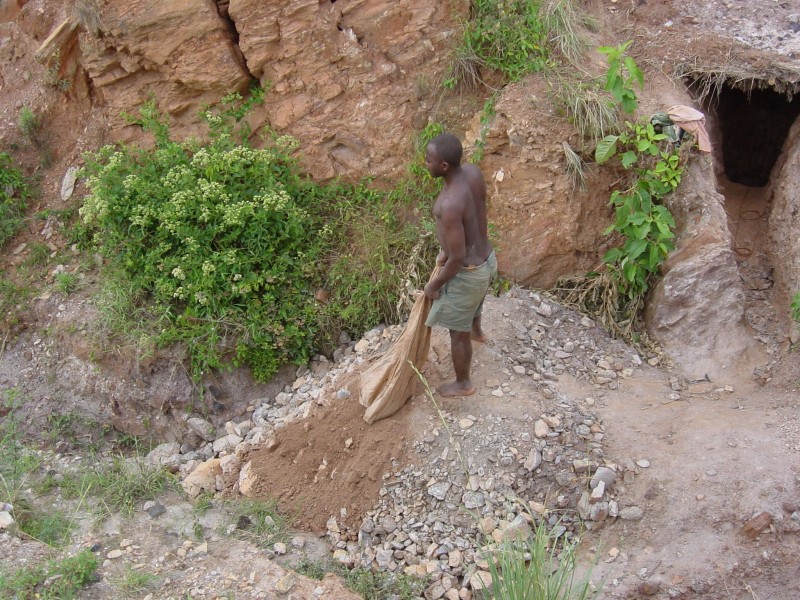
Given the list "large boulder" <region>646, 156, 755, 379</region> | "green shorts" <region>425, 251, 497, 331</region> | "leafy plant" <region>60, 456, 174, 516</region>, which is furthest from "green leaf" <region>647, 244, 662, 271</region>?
"leafy plant" <region>60, 456, 174, 516</region>

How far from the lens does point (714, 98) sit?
534cm

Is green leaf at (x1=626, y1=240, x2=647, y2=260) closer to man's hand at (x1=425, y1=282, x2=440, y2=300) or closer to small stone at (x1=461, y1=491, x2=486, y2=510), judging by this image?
man's hand at (x1=425, y1=282, x2=440, y2=300)

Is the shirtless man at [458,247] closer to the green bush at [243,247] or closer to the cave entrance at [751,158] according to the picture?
the green bush at [243,247]

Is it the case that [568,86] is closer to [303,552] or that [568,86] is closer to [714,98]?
[714,98]

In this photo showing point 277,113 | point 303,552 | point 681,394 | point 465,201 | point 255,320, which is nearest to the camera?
point 465,201

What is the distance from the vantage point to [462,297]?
3.68 metres

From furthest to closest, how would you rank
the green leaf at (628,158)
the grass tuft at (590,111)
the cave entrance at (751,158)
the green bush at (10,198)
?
the green bush at (10,198), the cave entrance at (751,158), the grass tuft at (590,111), the green leaf at (628,158)

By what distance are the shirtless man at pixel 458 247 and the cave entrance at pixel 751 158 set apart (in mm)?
2148

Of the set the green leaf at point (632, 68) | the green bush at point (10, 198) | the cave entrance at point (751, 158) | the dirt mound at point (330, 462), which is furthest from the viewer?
the green bush at point (10, 198)

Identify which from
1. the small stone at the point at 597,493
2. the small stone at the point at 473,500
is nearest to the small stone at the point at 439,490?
the small stone at the point at 473,500

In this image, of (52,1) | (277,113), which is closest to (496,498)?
(277,113)

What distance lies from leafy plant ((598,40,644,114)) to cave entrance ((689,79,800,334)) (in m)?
0.88

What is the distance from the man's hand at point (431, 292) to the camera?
3.65 metres

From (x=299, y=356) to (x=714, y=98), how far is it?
3.53m
